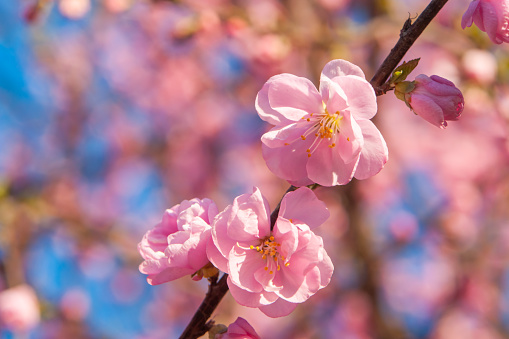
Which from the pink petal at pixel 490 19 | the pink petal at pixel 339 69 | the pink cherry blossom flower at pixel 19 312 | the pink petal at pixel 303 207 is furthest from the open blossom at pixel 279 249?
the pink cherry blossom flower at pixel 19 312

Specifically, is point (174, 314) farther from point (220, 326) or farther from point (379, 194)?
point (220, 326)

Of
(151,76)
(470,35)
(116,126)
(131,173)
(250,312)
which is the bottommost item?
(250,312)

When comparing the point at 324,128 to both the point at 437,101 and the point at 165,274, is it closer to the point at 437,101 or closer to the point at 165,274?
the point at 437,101

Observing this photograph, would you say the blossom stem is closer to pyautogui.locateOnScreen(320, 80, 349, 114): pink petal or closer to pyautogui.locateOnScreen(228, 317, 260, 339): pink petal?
pyautogui.locateOnScreen(320, 80, 349, 114): pink petal

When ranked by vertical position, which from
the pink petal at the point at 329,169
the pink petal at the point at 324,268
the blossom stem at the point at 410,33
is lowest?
the pink petal at the point at 324,268

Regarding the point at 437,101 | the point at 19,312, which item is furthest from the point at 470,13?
the point at 19,312

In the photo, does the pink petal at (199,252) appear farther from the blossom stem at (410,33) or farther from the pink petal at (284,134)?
the blossom stem at (410,33)

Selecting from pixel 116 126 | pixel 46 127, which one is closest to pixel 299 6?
pixel 116 126
